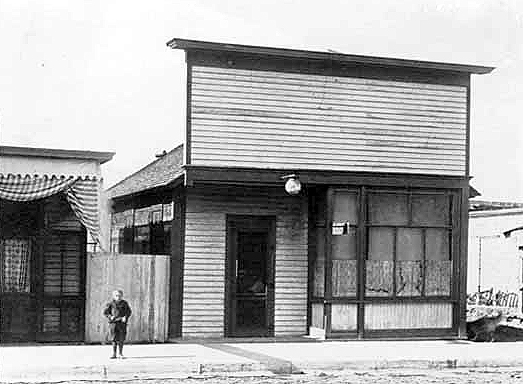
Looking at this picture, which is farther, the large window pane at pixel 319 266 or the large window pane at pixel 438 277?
the large window pane at pixel 438 277

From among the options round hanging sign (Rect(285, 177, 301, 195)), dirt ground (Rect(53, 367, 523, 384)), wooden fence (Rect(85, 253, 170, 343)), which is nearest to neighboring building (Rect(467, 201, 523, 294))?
Answer: round hanging sign (Rect(285, 177, 301, 195))

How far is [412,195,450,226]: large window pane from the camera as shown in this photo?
1939 cm

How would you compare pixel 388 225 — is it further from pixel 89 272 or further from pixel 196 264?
pixel 89 272

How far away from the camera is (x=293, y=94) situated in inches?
738

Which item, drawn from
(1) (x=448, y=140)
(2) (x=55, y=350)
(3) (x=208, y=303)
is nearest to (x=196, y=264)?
(3) (x=208, y=303)

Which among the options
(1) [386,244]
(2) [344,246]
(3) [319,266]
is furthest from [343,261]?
(1) [386,244]

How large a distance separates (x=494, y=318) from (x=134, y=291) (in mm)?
7415

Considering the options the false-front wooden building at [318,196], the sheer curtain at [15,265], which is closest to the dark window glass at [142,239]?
the false-front wooden building at [318,196]

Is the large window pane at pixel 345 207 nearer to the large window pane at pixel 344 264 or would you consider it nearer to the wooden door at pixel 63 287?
the large window pane at pixel 344 264

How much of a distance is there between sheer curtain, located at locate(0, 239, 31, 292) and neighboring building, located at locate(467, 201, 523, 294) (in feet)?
66.3

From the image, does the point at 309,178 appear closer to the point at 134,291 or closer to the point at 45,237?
the point at 134,291

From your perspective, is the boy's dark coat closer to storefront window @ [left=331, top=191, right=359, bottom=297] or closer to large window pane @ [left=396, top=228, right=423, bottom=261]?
storefront window @ [left=331, top=191, right=359, bottom=297]

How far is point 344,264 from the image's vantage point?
18.8m

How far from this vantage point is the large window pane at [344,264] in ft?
61.4
